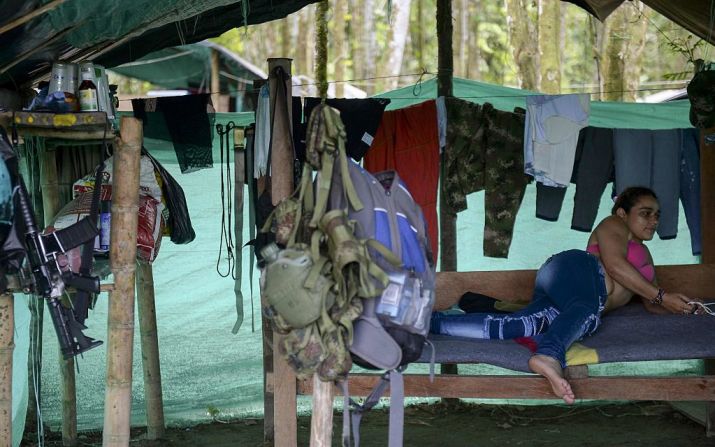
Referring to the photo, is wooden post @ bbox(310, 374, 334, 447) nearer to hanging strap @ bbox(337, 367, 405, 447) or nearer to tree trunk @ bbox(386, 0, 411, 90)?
hanging strap @ bbox(337, 367, 405, 447)

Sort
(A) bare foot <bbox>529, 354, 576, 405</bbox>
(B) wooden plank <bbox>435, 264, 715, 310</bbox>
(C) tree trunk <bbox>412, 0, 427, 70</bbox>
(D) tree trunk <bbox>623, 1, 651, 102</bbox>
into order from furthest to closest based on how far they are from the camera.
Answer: (C) tree trunk <bbox>412, 0, 427, 70</bbox> < (D) tree trunk <bbox>623, 1, 651, 102</bbox> < (B) wooden plank <bbox>435, 264, 715, 310</bbox> < (A) bare foot <bbox>529, 354, 576, 405</bbox>

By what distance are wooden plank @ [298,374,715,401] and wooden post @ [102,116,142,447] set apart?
3.70 ft

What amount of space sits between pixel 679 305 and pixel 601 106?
63.5 inches

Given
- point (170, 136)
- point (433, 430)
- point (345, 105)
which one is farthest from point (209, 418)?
point (345, 105)

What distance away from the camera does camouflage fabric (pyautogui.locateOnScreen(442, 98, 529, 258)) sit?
6434 millimetres

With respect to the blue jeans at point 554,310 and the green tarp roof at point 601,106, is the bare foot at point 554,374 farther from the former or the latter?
the green tarp roof at point 601,106

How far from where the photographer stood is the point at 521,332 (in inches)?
205

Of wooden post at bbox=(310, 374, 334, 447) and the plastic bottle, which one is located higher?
the plastic bottle

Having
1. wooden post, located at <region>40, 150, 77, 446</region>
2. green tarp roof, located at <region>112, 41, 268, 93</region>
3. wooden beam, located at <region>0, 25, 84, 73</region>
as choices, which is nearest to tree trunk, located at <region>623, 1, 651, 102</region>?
green tarp roof, located at <region>112, 41, 268, 93</region>

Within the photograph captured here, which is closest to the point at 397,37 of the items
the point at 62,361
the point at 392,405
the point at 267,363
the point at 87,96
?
the point at 267,363

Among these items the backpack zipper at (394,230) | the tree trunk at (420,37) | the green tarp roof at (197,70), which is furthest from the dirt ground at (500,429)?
the tree trunk at (420,37)

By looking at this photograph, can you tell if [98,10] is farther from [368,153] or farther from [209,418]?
[209,418]

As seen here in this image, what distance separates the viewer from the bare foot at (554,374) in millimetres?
4629

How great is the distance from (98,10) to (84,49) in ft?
4.04
